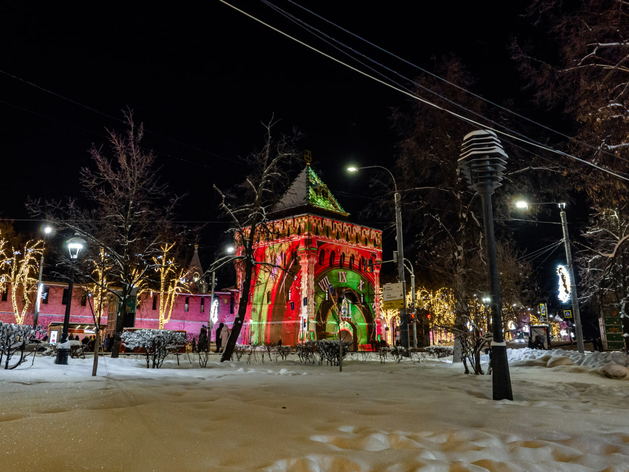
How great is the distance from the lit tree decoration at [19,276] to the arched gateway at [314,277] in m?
20.2

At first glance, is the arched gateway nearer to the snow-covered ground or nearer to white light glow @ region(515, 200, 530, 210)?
white light glow @ region(515, 200, 530, 210)

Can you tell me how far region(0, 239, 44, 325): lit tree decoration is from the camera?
40500 millimetres

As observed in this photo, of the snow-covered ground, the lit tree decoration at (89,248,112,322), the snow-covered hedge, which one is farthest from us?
the snow-covered hedge

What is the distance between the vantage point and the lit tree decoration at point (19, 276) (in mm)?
40500

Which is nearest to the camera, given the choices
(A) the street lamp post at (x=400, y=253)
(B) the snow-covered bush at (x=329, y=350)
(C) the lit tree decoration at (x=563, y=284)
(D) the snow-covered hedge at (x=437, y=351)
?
(B) the snow-covered bush at (x=329, y=350)

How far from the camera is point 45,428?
13.2 ft

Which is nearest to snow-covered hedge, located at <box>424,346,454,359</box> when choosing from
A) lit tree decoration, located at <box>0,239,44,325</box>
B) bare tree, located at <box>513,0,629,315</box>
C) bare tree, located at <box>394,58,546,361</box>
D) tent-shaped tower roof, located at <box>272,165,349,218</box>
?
bare tree, located at <box>394,58,546,361</box>

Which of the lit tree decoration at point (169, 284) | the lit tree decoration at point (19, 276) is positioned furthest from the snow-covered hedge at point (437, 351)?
the lit tree decoration at point (19, 276)

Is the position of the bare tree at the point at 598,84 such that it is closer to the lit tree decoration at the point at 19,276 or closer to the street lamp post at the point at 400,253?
the street lamp post at the point at 400,253

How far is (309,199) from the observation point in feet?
145

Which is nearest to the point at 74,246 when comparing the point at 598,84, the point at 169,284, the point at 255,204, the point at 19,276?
the point at 255,204

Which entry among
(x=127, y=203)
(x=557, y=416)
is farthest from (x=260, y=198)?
(x=557, y=416)

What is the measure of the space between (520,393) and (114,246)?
71.0ft

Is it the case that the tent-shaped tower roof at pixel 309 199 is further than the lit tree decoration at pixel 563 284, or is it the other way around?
the tent-shaped tower roof at pixel 309 199
